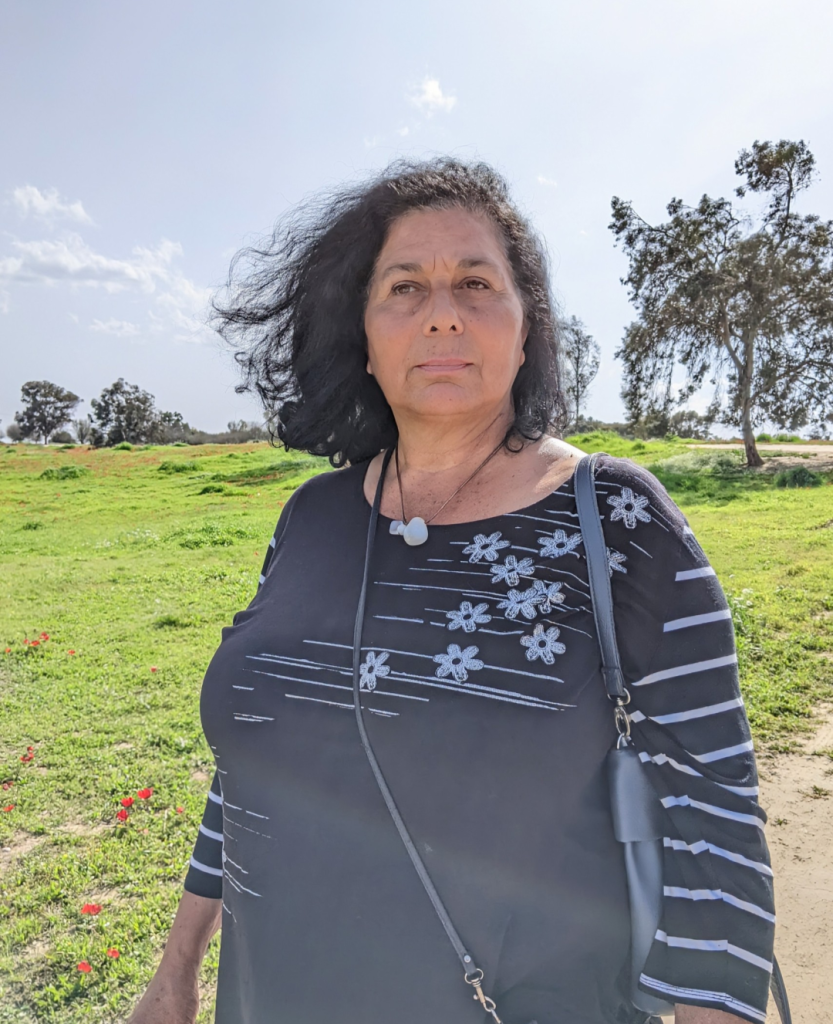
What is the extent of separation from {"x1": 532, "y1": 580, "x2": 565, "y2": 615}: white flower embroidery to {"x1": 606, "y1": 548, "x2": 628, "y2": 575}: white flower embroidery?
0.08m

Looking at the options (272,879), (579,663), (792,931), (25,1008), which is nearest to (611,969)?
(579,663)

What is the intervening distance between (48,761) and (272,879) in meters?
4.03

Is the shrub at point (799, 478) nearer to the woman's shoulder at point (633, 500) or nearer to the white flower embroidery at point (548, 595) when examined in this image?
the woman's shoulder at point (633, 500)

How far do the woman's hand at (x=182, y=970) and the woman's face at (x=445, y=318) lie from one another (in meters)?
1.16

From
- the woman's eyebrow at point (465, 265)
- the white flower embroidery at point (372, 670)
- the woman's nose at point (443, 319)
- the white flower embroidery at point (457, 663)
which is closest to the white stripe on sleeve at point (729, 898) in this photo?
the white flower embroidery at point (457, 663)

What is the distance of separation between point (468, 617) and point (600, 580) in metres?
0.22

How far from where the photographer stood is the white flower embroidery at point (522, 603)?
117cm

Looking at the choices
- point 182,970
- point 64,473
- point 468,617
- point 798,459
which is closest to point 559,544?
point 468,617

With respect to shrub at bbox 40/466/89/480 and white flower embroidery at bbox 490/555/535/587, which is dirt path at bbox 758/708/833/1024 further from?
shrub at bbox 40/466/89/480

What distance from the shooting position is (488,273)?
5.14 ft

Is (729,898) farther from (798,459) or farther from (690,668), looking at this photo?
(798,459)

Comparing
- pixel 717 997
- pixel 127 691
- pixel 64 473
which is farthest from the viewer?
pixel 64 473

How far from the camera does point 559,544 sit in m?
1.22

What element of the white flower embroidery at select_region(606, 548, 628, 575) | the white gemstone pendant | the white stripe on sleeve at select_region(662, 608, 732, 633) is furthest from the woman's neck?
the white stripe on sleeve at select_region(662, 608, 732, 633)
